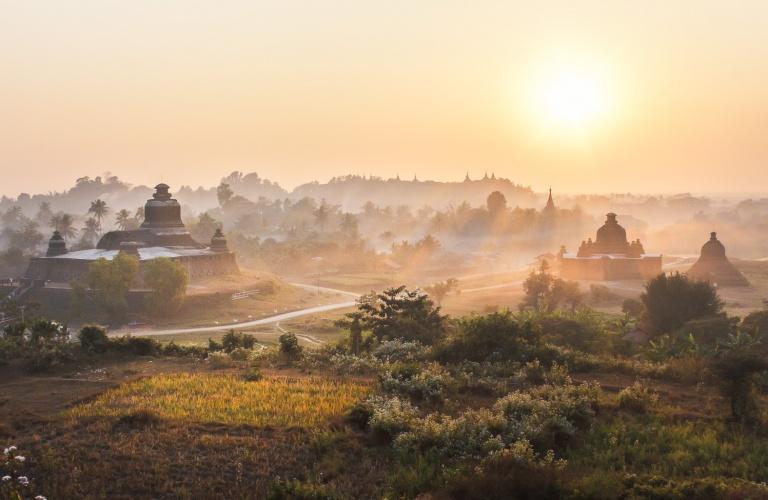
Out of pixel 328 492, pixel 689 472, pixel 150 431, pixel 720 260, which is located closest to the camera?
pixel 328 492

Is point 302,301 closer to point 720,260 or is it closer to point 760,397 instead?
point 720,260

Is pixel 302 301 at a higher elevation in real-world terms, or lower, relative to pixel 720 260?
lower

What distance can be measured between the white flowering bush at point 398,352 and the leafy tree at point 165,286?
1407 inches

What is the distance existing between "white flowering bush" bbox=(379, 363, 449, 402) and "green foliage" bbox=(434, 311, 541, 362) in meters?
3.87

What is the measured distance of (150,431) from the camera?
14.6 m

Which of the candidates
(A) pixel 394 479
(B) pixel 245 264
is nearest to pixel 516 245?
(B) pixel 245 264

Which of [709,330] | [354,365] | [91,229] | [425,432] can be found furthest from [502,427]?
[91,229]

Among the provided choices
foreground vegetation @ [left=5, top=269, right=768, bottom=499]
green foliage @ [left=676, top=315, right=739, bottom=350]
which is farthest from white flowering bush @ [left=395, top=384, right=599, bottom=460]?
green foliage @ [left=676, top=315, right=739, bottom=350]

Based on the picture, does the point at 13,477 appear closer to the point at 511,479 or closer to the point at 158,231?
the point at 511,479

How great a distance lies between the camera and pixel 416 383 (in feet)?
57.9

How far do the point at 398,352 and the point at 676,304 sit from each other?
60.9ft

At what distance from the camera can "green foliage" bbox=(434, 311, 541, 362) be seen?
22.8 meters

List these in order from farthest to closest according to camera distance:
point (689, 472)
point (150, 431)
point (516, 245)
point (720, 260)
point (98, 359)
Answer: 1. point (516, 245)
2. point (720, 260)
3. point (98, 359)
4. point (150, 431)
5. point (689, 472)

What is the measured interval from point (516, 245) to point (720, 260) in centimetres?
7289
